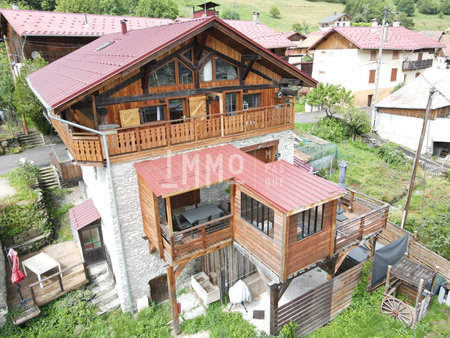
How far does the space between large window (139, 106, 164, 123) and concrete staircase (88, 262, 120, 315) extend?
7.25 metres

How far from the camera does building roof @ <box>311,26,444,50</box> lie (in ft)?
123

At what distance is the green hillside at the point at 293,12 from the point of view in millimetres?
93125

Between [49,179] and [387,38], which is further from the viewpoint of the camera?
[387,38]

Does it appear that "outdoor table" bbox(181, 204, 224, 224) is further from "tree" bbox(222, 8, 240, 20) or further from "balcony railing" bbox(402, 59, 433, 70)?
"tree" bbox(222, 8, 240, 20)

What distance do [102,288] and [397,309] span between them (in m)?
12.4

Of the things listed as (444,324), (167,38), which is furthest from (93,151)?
(444,324)

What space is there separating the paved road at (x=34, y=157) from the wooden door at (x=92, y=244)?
425 inches

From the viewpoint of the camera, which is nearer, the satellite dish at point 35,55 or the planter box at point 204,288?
the planter box at point 204,288

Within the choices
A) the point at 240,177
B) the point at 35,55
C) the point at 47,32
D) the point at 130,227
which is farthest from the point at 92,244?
the point at 47,32

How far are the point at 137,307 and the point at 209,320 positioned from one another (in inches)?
122

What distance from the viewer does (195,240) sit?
36.2 ft

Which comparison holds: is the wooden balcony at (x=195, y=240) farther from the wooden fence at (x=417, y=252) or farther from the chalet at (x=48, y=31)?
the chalet at (x=48, y=31)

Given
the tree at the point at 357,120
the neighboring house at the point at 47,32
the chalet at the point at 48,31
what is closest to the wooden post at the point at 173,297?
the chalet at the point at 48,31

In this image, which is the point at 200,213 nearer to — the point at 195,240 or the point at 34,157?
the point at 195,240
